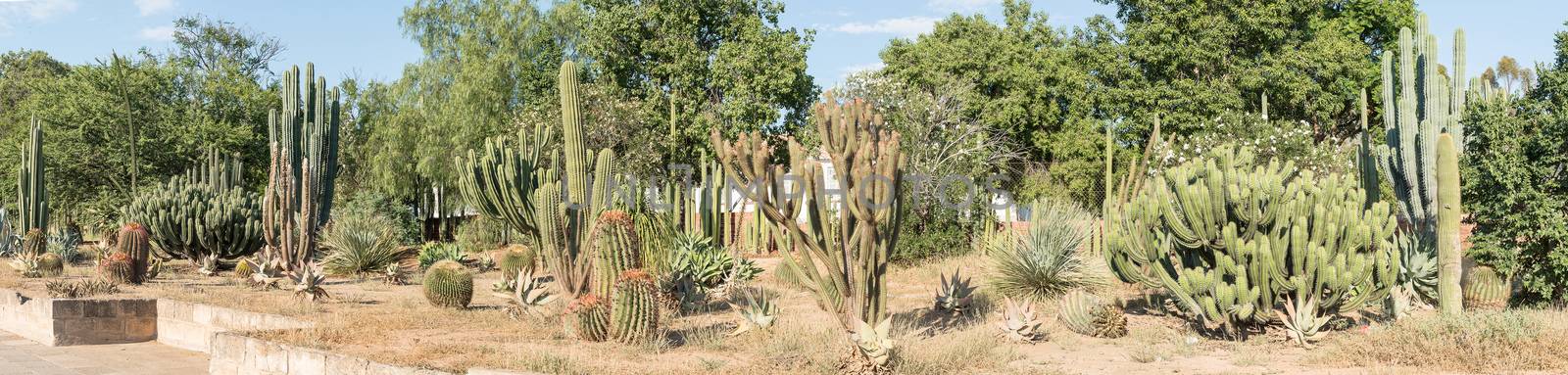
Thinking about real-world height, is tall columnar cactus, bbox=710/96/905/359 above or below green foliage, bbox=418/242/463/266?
above

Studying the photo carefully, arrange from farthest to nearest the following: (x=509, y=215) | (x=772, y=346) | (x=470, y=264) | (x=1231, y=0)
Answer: (x=1231, y=0), (x=470, y=264), (x=509, y=215), (x=772, y=346)

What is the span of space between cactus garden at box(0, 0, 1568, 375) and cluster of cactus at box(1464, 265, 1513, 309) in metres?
0.02

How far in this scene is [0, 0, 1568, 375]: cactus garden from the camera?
302 inches

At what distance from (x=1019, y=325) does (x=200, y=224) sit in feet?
45.8

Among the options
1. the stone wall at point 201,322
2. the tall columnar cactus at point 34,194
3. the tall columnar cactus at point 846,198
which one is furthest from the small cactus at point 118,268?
the tall columnar cactus at point 34,194

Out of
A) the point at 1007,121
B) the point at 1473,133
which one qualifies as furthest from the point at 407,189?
the point at 1473,133

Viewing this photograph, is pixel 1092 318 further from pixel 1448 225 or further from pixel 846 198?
pixel 1448 225

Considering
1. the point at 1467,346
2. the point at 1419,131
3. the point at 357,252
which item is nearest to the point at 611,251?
the point at 1467,346

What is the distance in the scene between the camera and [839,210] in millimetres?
10820

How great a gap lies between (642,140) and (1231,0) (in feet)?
44.9

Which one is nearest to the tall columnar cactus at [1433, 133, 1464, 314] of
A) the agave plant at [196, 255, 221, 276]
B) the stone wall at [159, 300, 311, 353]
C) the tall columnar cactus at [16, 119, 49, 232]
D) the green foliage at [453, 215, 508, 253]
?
the stone wall at [159, 300, 311, 353]

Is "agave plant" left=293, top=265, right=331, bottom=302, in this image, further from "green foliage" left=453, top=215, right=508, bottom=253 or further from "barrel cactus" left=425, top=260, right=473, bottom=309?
"green foliage" left=453, top=215, right=508, bottom=253

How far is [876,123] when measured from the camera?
7676mm

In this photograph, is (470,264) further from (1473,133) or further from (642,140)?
(1473,133)
